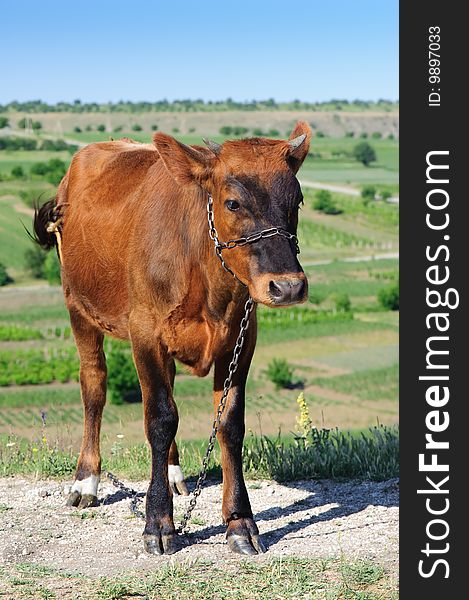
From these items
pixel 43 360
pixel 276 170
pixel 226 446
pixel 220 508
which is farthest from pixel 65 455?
pixel 43 360

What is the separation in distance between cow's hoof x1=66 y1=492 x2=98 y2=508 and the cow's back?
5.05 feet

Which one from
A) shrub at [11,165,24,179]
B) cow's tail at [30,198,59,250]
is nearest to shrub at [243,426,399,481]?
cow's tail at [30,198,59,250]

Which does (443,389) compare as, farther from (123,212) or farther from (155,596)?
(123,212)

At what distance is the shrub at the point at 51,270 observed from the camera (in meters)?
104

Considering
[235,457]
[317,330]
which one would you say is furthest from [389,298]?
[235,457]

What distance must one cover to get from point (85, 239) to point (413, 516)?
436 cm

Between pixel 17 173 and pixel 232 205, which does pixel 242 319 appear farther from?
pixel 17 173

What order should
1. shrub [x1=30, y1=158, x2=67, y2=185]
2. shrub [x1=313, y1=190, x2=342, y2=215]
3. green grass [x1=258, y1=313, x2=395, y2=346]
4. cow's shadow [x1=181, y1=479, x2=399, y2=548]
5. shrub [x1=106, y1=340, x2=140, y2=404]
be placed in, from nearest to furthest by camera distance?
cow's shadow [x1=181, y1=479, x2=399, y2=548] < shrub [x1=106, y1=340, x2=140, y2=404] < green grass [x1=258, y1=313, x2=395, y2=346] < shrub [x1=30, y1=158, x2=67, y2=185] < shrub [x1=313, y1=190, x2=342, y2=215]

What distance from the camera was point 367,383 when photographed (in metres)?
68.4

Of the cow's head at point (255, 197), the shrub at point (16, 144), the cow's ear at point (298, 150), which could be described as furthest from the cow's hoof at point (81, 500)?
the shrub at point (16, 144)

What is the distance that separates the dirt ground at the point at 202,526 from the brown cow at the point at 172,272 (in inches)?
10.3

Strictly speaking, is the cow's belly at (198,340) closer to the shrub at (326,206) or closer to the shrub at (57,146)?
the shrub at (326,206)

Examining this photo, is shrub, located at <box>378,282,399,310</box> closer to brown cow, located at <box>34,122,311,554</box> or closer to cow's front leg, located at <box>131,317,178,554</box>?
brown cow, located at <box>34,122,311,554</box>

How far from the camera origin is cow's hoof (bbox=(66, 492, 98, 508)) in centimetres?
1015
